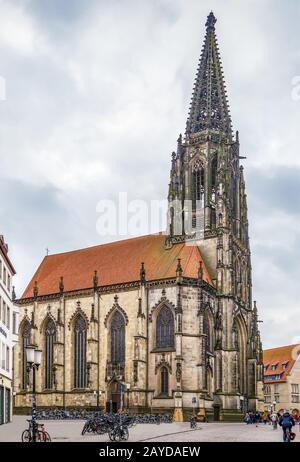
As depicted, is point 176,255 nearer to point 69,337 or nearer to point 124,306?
point 124,306

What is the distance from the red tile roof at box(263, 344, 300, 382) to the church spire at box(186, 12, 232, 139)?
41.0 m

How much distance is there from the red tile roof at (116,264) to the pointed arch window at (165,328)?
11.7ft

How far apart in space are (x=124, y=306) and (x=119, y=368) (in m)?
6.02

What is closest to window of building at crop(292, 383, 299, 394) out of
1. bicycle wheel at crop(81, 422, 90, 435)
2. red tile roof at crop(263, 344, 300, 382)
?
red tile roof at crop(263, 344, 300, 382)

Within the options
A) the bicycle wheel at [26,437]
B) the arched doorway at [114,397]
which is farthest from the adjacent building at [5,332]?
the bicycle wheel at [26,437]

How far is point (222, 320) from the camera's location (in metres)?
67.9

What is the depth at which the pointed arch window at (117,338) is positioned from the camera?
67.8 m

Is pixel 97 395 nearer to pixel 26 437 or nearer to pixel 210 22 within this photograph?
pixel 26 437

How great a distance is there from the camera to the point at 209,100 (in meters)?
78.4

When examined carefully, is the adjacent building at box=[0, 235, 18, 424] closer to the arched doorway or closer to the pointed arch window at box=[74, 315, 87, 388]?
the arched doorway

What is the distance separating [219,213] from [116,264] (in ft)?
40.8
